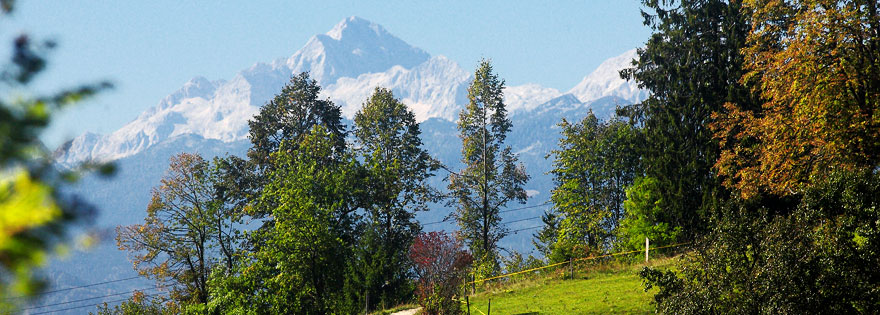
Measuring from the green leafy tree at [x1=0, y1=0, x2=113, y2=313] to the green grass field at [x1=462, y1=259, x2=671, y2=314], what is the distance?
79.1 feet

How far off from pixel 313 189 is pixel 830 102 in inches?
956

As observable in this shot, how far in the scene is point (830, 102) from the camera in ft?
66.4

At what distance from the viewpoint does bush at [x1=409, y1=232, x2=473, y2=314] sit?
21.9 metres

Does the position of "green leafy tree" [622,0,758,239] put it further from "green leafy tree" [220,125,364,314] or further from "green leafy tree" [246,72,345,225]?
"green leafy tree" [246,72,345,225]

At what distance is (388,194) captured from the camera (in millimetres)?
42969

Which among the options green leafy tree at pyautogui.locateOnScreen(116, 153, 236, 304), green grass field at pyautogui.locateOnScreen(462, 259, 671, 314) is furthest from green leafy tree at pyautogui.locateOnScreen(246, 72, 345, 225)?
green grass field at pyautogui.locateOnScreen(462, 259, 671, 314)

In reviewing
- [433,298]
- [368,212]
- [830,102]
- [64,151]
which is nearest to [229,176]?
[368,212]

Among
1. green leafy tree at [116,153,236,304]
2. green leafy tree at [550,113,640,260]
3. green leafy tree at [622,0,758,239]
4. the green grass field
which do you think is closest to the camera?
the green grass field

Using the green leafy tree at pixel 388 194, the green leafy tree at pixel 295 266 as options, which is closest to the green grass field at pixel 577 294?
the green leafy tree at pixel 388 194

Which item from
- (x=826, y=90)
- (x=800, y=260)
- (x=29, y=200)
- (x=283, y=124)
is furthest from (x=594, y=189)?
(x=29, y=200)

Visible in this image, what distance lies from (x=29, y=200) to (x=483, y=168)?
52345 millimetres

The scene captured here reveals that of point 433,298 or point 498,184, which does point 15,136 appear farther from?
point 498,184

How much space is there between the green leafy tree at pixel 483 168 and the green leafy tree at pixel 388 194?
3960mm

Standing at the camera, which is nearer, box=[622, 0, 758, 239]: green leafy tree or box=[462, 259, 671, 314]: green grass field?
box=[462, 259, 671, 314]: green grass field
